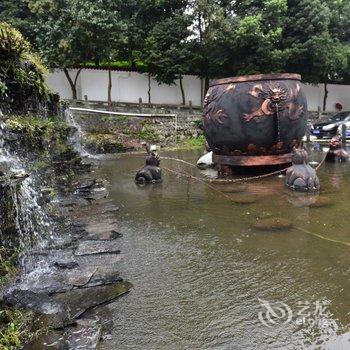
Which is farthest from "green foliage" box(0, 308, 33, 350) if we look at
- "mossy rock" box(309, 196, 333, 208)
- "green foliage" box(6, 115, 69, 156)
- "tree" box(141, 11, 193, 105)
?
"tree" box(141, 11, 193, 105)

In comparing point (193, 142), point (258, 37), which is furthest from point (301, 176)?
point (258, 37)

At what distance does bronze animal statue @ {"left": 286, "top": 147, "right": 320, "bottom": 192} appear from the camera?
28.5ft

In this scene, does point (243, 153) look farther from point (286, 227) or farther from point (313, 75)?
point (313, 75)

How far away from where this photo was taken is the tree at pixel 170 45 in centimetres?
2253

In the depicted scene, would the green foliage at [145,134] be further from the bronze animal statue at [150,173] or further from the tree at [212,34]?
the bronze animal statue at [150,173]

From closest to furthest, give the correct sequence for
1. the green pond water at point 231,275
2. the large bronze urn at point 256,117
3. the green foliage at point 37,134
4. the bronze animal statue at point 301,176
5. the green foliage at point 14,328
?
the green foliage at point 14,328 → the green pond water at point 231,275 → the green foliage at point 37,134 → the bronze animal statue at point 301,176 → the large bronze urn at point 256,117

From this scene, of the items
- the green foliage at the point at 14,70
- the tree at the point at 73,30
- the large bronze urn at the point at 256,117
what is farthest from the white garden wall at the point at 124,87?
the green foliage at the point at 14,70

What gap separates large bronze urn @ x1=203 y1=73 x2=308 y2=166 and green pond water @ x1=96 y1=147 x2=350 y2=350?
2.35m

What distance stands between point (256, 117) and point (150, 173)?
2.80 m

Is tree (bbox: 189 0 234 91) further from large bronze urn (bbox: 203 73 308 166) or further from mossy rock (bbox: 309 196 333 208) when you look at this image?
mossy rock (bbox: 309 196 333 208)

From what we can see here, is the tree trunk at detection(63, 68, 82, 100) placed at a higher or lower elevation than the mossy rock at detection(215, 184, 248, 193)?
higher

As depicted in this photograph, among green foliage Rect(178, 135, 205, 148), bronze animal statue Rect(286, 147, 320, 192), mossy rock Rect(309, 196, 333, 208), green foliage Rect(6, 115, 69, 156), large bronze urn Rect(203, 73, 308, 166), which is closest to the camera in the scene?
green foliage Rect(6, 115, 69, 156)

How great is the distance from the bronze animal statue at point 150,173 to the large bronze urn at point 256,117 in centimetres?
168

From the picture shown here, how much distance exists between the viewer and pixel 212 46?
22.2m
